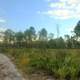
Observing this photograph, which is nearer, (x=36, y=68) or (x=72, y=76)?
(x=72, y=76)

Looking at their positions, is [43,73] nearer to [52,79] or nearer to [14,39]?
[52,79]

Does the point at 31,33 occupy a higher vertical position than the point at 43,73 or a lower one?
higher

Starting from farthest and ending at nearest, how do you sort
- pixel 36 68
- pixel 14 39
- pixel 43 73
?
pixel 14 39 < pixel 36 68 < pixel 43 73

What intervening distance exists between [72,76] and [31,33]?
69.4m

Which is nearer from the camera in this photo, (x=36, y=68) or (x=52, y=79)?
(x=52, y=79)

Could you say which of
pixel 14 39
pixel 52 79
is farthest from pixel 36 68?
pixel 14 39

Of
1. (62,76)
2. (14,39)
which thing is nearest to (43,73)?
(62,76)

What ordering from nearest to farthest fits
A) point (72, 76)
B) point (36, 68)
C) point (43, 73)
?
1. point (72, 76)
2. point (43, 73)
3. point (36, 68)

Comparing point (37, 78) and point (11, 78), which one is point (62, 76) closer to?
point (37, 78)

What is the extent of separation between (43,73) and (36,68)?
1481mm

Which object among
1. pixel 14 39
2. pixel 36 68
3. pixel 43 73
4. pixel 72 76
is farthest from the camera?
pixel 14 39

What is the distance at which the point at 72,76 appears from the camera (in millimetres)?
10078

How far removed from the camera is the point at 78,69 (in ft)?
34.5

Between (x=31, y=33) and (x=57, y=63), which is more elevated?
(x=31, y=33)
